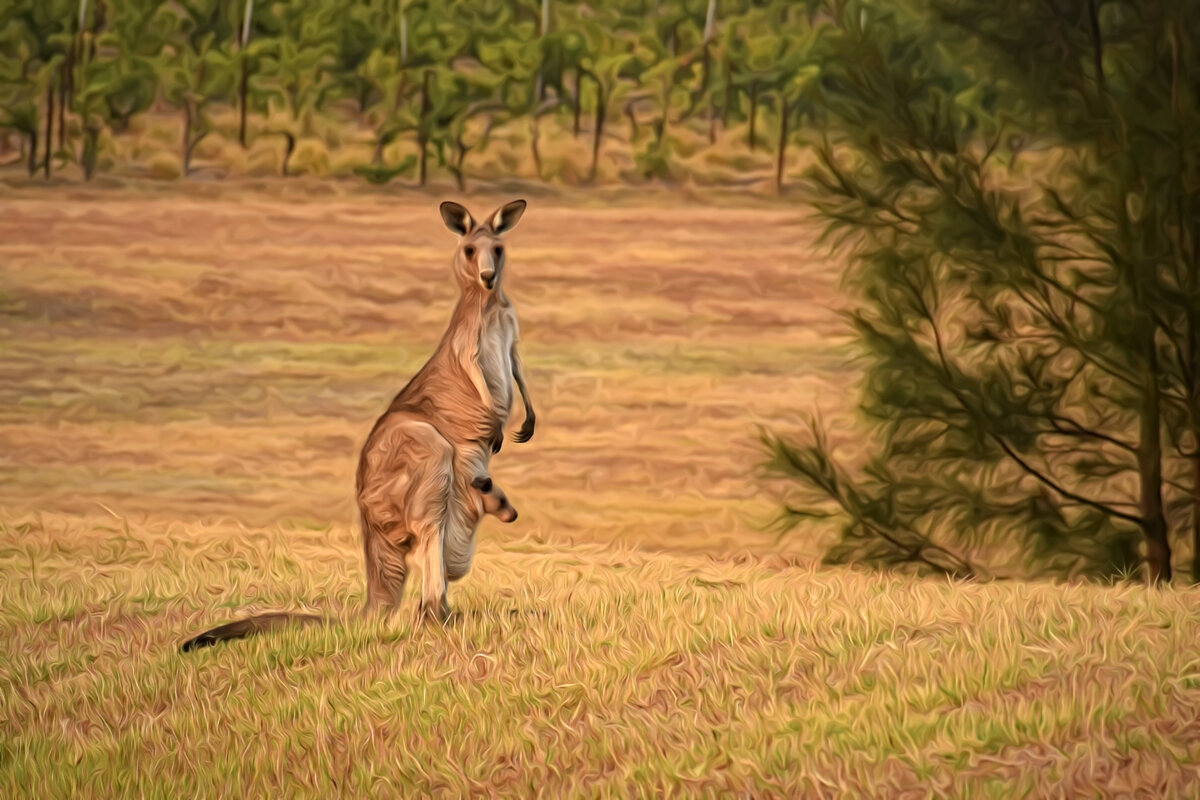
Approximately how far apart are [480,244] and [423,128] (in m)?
24.1

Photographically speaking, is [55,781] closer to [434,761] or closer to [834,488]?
[434,761]

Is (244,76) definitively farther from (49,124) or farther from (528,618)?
(528,618)

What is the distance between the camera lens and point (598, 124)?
31359 mm

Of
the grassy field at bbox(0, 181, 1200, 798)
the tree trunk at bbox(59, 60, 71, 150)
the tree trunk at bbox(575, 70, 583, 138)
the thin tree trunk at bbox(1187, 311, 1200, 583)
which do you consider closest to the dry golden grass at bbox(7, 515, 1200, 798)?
the grassy field at bbox(0, 181, 1200, 798)

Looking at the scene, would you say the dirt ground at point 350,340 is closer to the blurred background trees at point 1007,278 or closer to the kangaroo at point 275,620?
the blurred background trees at point 1007,278

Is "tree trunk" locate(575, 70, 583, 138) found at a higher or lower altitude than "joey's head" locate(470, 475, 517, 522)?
higher

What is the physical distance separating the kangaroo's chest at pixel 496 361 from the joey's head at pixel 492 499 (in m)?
0.36

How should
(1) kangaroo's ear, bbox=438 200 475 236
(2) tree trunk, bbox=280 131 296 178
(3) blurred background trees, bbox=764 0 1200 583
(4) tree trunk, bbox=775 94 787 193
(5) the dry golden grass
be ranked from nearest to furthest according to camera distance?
(5) the dry golden grass
(1) kangaroo's ear, bbox=438 200 475 236
(3) blurred background trees, bbox=764 0 1200 583
(4) tree trunk, bbox=775 94 787 193
(2) tree trunk, bbox=280 131 296 178

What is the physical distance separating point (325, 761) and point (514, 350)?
2.50m

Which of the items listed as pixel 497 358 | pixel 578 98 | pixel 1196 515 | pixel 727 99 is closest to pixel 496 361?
pixel 497 358

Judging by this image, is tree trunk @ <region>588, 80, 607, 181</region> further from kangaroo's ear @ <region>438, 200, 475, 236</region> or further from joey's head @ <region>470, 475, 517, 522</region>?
joey's head @ <region>470, 475, 517, 522</region>

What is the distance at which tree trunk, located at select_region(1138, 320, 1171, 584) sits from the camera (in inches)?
419

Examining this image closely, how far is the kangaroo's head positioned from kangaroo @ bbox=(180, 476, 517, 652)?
37.2 inches

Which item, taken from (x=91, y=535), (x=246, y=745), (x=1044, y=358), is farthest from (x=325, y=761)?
(x=1044, y=358)
